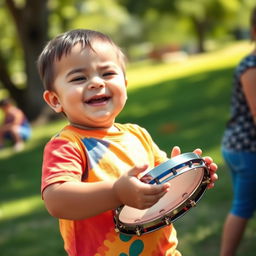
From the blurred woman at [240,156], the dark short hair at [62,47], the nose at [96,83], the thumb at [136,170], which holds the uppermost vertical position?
the dark short hair at [62,47]

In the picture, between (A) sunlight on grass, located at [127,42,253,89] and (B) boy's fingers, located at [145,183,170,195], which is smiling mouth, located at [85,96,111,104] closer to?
(B) boy's fingers, located at [145,183,170,195]

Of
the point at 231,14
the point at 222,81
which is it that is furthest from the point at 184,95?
the point at 231,14

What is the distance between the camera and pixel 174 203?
7.56 ft

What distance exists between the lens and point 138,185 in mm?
1868

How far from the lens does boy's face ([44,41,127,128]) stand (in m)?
2.21

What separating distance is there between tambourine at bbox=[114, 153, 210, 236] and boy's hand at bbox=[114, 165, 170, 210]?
0.49ft

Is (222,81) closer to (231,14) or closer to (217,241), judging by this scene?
(217,241)

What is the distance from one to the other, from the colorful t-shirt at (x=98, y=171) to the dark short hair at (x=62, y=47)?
227 millimetres

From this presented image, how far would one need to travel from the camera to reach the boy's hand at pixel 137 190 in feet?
6.14

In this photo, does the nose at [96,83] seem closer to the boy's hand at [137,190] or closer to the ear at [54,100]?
the ear at [54,100]

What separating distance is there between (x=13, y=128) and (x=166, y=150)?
15.0 feet

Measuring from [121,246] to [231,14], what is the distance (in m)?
46.6

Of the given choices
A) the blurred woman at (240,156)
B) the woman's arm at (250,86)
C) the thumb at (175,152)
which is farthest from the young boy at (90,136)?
the blurred woman at (240,156)

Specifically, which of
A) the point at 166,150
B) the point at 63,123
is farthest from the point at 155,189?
the point at 63,123
